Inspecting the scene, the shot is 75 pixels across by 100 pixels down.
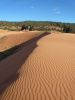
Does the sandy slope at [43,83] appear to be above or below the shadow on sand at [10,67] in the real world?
above

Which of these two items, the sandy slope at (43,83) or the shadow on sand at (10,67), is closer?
the sandy slope at (43,83)

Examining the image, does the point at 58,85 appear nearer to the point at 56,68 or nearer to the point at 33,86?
the point at 33,86

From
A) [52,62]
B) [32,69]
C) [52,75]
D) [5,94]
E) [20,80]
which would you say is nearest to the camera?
[5,94]

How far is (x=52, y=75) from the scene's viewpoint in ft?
28.9

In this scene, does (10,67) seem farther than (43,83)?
Yes

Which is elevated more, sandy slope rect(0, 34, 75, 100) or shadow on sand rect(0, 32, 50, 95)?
sandy slope rect(0, 34, 75, 100)

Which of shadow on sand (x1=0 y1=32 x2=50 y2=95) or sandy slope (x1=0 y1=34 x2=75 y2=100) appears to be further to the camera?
shadow on sand (x1=0 y1=32 x2=50 y2=95)

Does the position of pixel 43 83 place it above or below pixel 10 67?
above

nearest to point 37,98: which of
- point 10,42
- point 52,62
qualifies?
point 52,62

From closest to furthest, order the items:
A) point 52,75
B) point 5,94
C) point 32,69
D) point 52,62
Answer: point 5,94 → point 52,75 → point 32,69 → point 52,62

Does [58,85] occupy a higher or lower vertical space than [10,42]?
higher

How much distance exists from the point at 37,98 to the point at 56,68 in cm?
360

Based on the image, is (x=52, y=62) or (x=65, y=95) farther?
(x=52, y=62)

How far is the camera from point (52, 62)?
11.3 meters
